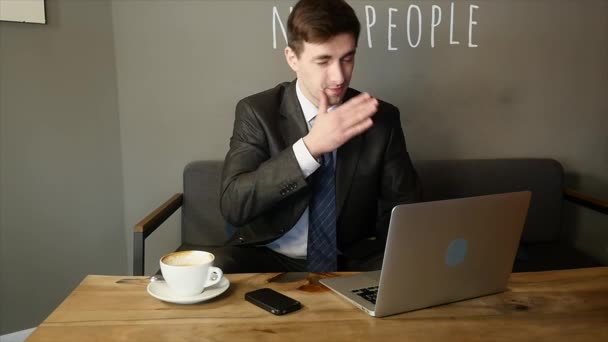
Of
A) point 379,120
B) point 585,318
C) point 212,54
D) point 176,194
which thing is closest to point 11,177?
point 176,194

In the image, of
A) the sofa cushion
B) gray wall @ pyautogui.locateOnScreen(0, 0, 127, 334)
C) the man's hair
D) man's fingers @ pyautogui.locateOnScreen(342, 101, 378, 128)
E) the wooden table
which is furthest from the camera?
the sofa cushion

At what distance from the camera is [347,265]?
67.6 inches

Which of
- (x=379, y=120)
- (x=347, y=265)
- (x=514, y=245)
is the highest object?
(x=379, y=120)

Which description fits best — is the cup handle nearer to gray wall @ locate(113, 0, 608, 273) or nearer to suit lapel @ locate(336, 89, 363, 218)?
suit lapel @ locate(336, 89, 363, 218)

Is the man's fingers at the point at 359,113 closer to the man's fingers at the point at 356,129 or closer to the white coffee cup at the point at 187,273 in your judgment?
the man's fingers at the point at 356,129

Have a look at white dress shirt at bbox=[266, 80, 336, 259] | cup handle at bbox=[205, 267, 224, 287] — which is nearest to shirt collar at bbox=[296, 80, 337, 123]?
white dress shirt at bbox=[266, 80, 336, 259]

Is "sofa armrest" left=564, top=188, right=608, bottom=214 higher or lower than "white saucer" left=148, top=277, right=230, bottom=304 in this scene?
lower

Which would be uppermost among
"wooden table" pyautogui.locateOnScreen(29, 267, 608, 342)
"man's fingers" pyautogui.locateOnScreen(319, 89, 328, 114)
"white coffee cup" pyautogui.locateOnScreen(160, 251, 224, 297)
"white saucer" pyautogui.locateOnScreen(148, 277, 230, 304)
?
"man's fingers" pyautogui.locateOnScreen(319, 89, 328, 114)

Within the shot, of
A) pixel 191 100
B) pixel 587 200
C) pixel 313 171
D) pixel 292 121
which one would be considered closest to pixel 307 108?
pixel 292 121

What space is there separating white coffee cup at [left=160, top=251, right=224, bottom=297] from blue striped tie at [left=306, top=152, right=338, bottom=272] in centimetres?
58

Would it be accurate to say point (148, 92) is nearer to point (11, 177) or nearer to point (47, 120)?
point (47, 120)

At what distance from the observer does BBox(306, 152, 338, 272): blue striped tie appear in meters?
1.60

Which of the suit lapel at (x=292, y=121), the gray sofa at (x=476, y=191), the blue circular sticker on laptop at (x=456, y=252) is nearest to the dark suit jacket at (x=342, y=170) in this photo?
the suit lapel at (x=292, y=121)

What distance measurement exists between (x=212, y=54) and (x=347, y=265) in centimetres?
114
